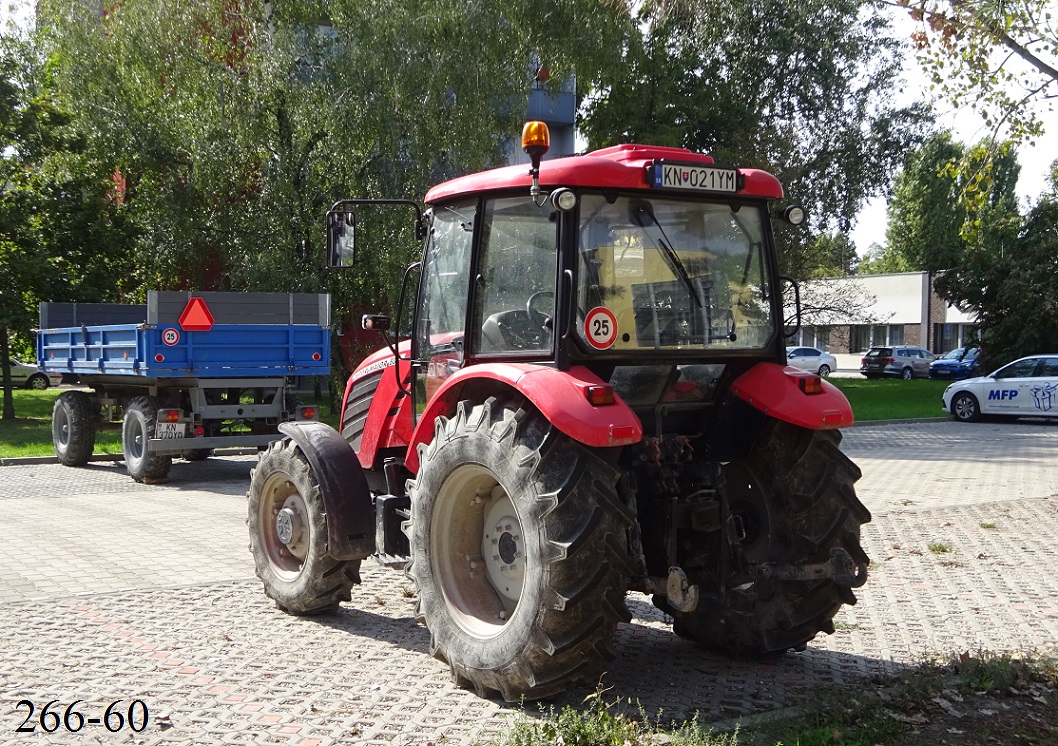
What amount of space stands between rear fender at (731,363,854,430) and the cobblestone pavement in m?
1.34

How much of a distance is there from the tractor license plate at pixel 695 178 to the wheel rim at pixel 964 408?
21103mm

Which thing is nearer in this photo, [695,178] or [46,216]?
[695,178]

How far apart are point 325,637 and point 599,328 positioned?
2.61 meters

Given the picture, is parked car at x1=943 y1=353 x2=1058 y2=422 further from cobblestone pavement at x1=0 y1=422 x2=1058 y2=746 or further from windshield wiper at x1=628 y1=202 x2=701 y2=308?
windshield wiper at x1=628 y1=202 x2=701 y2=308

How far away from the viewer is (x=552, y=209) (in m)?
5.39

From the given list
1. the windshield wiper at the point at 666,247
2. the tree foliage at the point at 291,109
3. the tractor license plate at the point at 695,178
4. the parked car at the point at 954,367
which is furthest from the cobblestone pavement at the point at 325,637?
the parked car at the point at 954,367

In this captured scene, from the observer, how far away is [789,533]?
5.74 meters

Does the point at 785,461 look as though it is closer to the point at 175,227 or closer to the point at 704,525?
the point at 704,525

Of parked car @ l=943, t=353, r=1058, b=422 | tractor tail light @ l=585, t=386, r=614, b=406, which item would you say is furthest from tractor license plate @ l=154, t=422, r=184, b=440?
parked car @ l=943, t=353, r=1058, b=422

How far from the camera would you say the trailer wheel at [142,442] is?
46.1 ft

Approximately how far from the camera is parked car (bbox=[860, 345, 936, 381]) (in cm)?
4972

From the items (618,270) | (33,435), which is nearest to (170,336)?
(33,435)

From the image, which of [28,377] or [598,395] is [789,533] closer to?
[598,395]

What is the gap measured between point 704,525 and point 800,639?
907 mm
